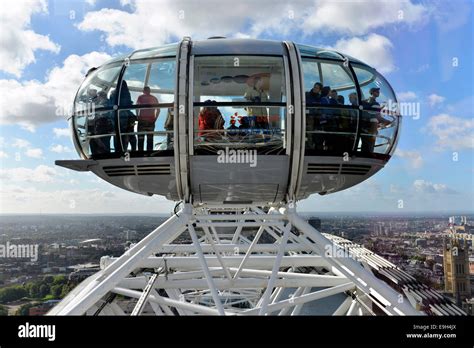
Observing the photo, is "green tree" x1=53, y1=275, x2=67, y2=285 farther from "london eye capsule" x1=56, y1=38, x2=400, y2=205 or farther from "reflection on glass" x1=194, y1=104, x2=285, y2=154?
"reflection on glass" x1=194, y1=104, x2=285, y2=154

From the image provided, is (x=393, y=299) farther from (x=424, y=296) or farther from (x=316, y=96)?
(x=316, y=96)

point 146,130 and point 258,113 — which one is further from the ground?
point 258,113

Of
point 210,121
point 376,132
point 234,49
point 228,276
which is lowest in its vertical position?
point 228,276

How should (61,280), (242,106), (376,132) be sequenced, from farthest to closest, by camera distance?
(61,280)
(376,132)
(242,106)

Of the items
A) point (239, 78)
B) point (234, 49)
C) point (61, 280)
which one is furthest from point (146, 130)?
point (61, 280)

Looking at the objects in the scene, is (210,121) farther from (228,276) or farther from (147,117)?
(228,276)

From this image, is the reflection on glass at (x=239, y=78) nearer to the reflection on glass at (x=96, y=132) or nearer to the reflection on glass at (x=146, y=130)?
the reflection on glass at (x=146, y=130)

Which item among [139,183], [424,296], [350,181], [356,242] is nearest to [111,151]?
[139,183]
